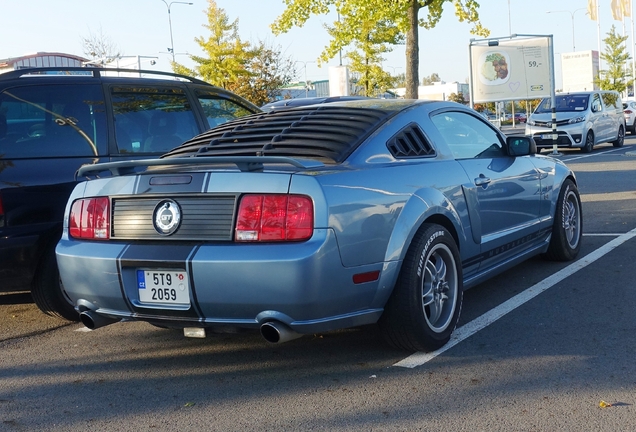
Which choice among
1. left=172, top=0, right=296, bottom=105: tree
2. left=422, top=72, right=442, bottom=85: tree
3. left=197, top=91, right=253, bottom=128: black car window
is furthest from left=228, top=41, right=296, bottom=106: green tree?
left=422, top=72, right=442, bottom=85: tree

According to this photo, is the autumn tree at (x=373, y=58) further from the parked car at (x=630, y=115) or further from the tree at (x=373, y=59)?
the parked car at (x=630, y=115)

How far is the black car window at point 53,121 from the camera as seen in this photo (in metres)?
5.27

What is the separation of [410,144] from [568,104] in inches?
772

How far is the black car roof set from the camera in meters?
4.43

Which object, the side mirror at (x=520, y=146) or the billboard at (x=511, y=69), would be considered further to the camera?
the billboard at (x=511, y=69)

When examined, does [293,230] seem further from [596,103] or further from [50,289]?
[596,103]

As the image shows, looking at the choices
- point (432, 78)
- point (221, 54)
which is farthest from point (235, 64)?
point (432, 78)

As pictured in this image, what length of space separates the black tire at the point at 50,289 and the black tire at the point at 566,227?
3.98m

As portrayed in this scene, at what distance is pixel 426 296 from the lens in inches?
176

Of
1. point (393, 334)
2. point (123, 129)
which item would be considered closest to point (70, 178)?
point (123, 129)

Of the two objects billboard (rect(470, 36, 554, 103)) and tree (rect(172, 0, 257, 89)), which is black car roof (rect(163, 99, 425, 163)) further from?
tree (rect(172, 0, 257, 89))

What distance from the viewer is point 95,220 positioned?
433cm

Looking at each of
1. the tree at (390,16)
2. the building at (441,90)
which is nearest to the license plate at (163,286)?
the tree at (390,16)

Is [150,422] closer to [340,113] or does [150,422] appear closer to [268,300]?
[268,300]
